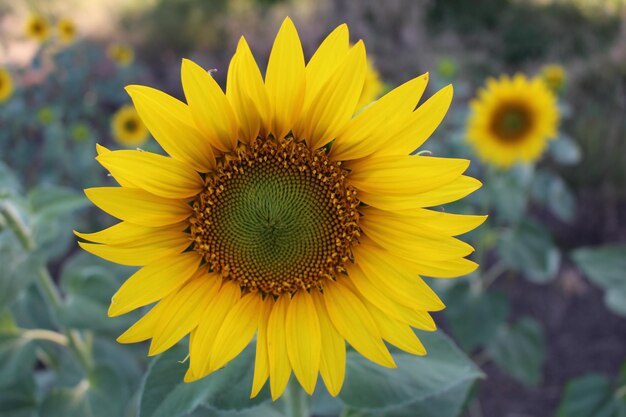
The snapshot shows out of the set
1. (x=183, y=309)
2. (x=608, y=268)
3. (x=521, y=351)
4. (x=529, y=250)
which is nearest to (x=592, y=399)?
(x=608, y=268)

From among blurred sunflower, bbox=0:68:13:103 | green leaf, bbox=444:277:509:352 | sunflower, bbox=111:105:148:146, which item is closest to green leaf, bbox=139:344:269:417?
green leaf, bbox=444:277:509:352

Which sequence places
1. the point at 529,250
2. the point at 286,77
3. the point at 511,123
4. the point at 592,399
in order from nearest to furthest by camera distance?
the point at 286,77 < the point at 592,399 < the point at 529,250 < the point at 511,123

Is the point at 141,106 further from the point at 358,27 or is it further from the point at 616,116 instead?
the point at 358,27

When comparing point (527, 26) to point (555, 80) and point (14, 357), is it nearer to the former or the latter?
point (555, 80)

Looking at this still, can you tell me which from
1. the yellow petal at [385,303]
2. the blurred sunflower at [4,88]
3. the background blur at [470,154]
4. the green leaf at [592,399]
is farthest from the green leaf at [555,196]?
the blurred sunflower at [4,88]

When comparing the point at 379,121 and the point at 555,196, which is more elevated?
the point at 379,121

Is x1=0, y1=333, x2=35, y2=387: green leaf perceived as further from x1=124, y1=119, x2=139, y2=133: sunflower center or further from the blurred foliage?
the blurred foliage

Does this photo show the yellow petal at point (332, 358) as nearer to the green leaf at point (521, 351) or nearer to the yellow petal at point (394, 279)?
the yellow petal at point (394, 279)

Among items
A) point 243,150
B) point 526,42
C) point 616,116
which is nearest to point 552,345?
point 616,116
